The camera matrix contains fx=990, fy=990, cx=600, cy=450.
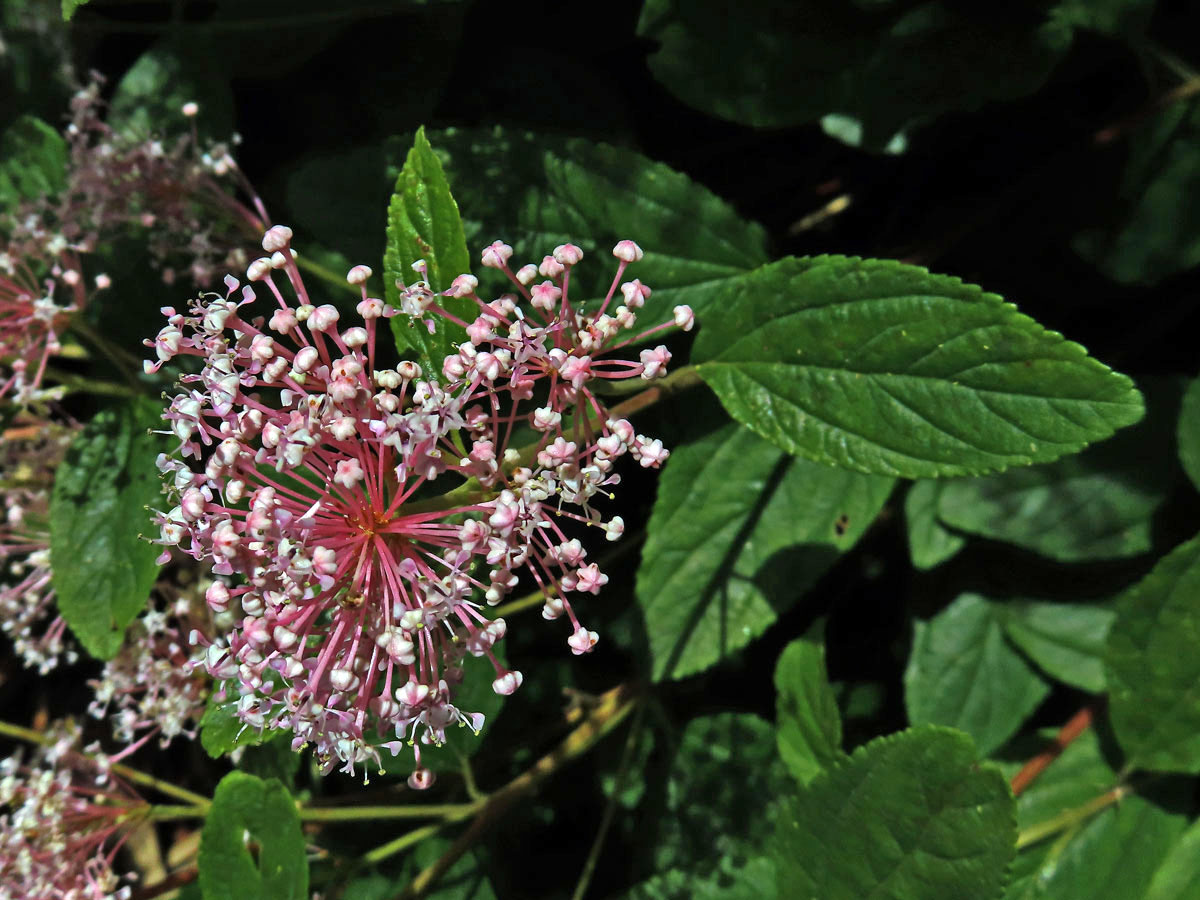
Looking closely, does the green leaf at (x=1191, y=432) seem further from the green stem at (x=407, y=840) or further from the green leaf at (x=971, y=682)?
the green stem at (x=407, y=840)

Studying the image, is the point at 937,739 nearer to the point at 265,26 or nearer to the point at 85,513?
the point at 85,513

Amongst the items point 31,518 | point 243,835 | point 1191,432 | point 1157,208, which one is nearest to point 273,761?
point 243,835

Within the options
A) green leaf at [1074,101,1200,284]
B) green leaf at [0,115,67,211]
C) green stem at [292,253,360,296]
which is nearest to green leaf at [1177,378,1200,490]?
green leaf at [1074,101,1200,284]

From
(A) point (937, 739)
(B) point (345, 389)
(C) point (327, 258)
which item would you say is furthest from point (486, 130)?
(A) point (937, 739)

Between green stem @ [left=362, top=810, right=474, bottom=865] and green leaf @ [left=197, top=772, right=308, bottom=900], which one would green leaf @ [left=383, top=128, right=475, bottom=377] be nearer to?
green leaf @ [left=197, top=772, right=308, bottom=900]

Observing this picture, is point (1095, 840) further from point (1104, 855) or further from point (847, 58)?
point (847, 58)
